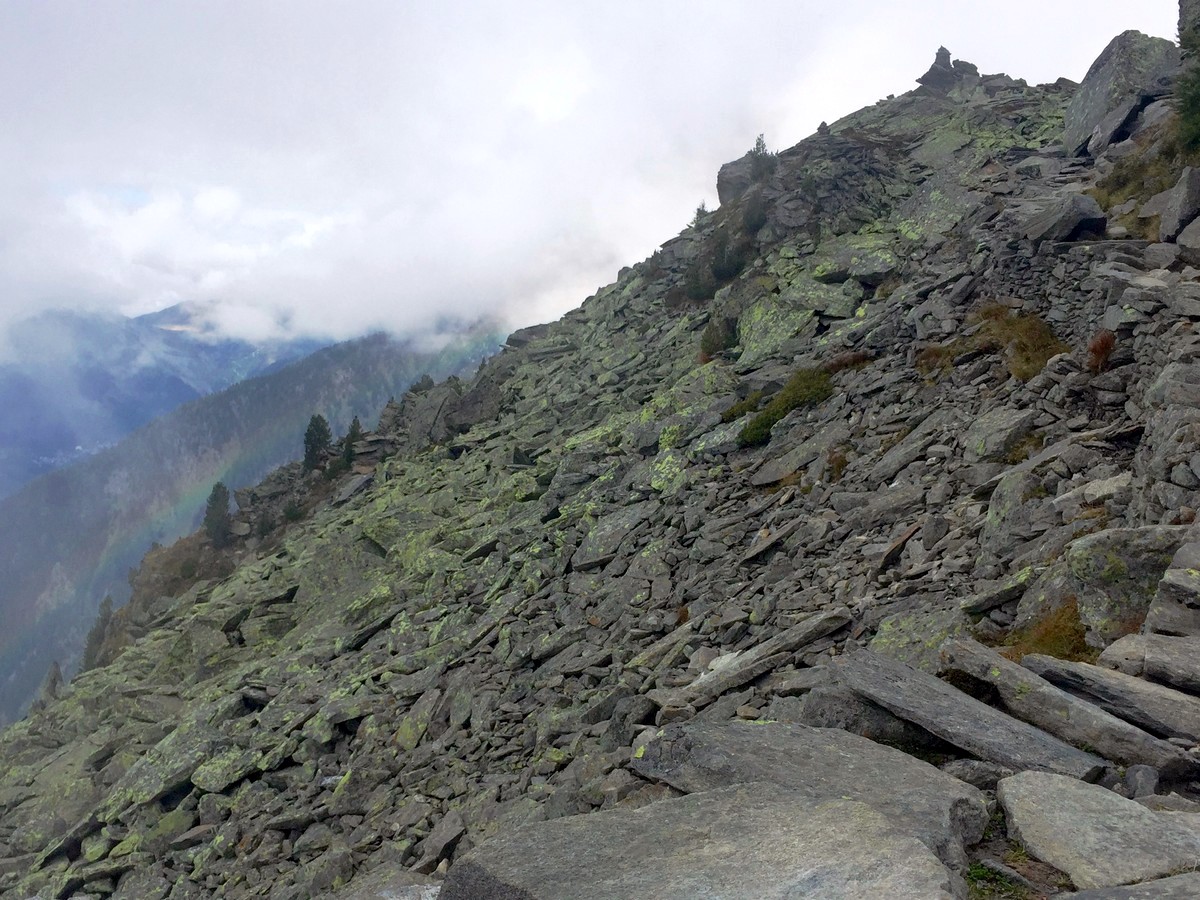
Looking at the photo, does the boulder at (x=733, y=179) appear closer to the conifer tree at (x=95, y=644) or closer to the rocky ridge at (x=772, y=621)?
the rocky ridge at (x=772, y=621)

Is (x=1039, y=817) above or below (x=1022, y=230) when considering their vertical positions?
below

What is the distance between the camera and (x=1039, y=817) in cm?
495

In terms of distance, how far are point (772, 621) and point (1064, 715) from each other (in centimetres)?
671

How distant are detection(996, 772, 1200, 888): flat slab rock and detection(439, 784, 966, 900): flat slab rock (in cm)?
89

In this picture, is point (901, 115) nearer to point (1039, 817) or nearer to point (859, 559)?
point (859, 559)

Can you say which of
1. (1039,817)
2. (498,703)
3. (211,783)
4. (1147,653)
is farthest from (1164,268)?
(211,783)

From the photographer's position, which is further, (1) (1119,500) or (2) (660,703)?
(2) (660,703)

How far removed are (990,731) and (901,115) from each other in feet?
173

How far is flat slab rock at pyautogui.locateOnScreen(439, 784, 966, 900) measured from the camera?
4211 mm

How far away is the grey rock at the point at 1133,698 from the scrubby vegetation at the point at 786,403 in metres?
14.3

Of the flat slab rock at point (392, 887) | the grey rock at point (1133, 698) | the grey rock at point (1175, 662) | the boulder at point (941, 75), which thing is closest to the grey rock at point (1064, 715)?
the grey rock at point (1133, 698)

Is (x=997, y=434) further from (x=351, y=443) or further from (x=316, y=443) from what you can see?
(x=316, y=443)

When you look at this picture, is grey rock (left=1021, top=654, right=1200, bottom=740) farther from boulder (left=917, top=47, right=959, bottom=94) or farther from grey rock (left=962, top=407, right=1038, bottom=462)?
boulder (left=917, top=47, right=959, bottom=94)

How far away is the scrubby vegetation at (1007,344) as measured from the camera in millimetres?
16064
